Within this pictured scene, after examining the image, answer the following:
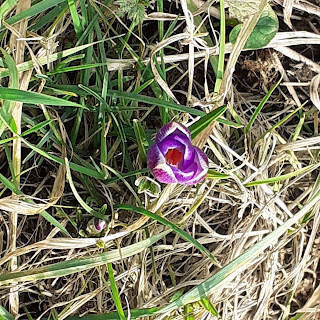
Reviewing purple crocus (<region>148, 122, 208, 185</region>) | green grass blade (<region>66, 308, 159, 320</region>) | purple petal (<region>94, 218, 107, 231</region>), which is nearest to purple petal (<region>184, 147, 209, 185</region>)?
purple crocus (<region>148, 122, 208, 185</region>)

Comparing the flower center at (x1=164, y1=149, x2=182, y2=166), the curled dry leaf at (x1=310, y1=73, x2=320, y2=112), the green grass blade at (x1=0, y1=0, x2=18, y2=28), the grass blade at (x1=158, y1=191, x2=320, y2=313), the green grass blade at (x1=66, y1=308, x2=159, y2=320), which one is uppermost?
the green grass blade at (x1=0, y1=0, x2=18, y2=28)

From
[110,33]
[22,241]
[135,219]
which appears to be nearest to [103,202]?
[135,219]

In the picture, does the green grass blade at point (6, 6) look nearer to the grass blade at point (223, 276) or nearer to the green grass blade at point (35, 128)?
the green grass blade at point (35, 128)

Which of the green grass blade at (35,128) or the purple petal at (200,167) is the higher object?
the green grass blade at (35,128)

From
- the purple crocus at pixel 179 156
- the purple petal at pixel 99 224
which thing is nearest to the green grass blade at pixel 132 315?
the purple petal at pixel 99 224

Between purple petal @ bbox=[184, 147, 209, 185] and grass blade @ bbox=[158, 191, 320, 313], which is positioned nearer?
purple petal @ bbox=[184, 147, 209, 185]

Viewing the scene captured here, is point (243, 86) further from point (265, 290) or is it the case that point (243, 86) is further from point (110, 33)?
point (265, 290)

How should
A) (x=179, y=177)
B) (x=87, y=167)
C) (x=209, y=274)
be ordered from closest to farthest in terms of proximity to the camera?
(x=179, y=177), (x=87, y=167), (x=209, y=274)

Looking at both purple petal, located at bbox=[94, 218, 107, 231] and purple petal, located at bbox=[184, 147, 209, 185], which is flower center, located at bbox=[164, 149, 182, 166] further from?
purple petal, located at bbox=[94, 218, 107, 231]
